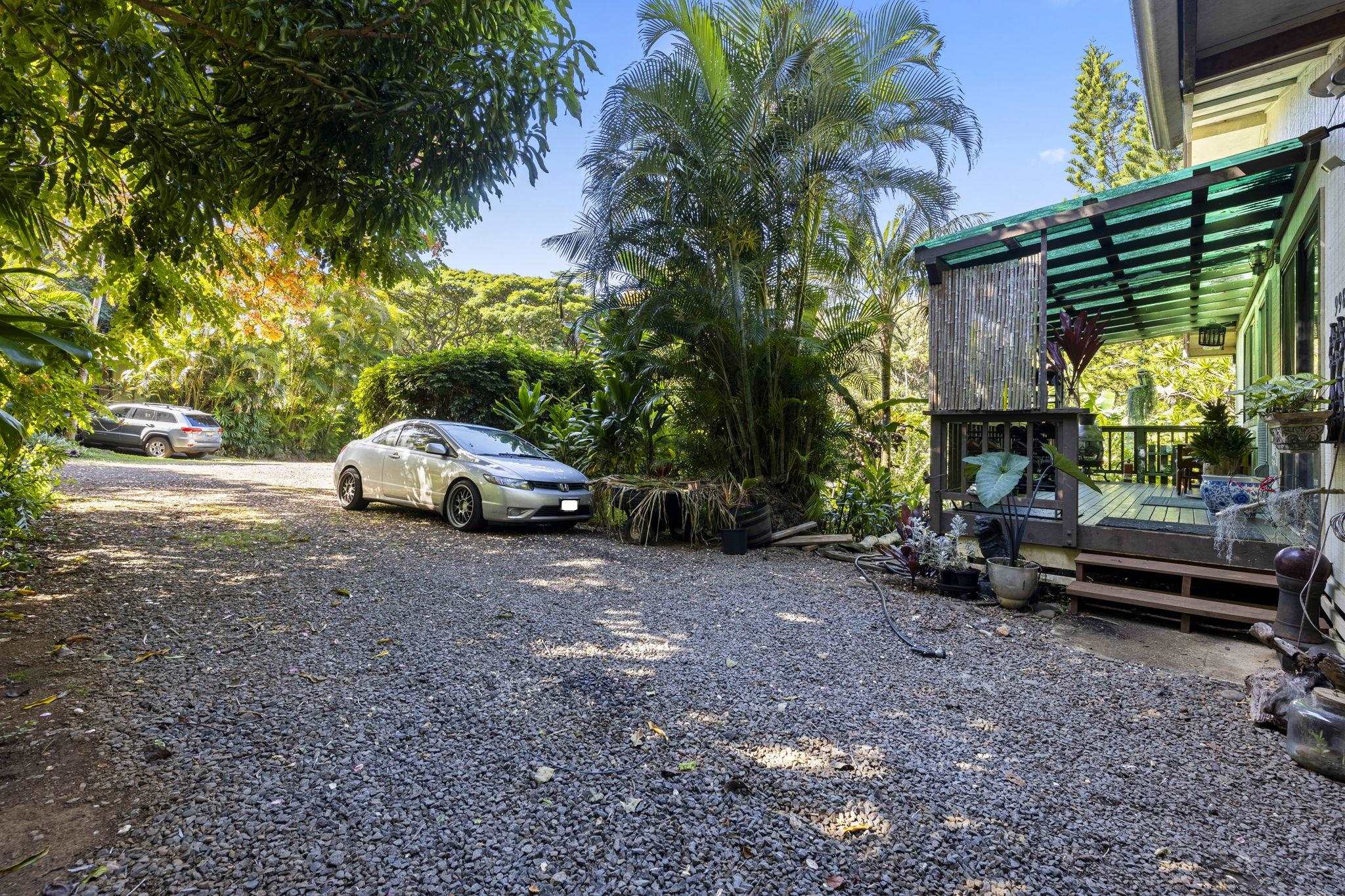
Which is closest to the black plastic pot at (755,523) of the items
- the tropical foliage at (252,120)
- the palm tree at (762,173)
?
the palm tree at (762,173)

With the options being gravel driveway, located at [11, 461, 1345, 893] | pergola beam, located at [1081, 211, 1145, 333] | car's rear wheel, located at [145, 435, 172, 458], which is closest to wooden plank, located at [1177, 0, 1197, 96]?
pergola beam, located at [1081, 211, 1145, 333]

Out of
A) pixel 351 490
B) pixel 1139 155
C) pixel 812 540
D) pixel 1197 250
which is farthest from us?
pixel 1139 155

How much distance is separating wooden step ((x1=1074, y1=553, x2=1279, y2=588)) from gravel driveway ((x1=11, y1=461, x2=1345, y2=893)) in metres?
0.93

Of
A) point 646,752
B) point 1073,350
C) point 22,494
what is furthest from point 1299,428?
point 22,494

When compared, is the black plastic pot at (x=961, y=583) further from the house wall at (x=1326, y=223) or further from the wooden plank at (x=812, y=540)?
the house wall at (x=1326, y=223)

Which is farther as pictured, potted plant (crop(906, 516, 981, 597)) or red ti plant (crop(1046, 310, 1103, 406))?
red ti plant (crop(1046, 310, 1103, 406))

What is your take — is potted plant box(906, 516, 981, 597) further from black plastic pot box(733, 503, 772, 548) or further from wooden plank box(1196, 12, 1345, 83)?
wooden plank box(1196, 12, 1345, 83)

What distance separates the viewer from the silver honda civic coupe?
7.64m

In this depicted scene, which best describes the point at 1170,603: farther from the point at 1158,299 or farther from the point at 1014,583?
the point at 1158,299

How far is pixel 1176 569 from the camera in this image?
4.86 m

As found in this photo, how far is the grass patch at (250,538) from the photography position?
6191 mm

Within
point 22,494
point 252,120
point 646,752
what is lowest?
point 646,752

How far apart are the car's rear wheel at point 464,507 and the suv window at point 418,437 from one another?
72cm

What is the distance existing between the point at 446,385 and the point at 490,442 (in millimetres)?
3993
